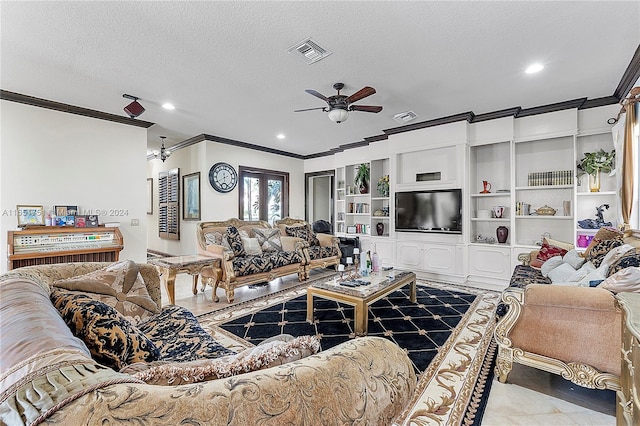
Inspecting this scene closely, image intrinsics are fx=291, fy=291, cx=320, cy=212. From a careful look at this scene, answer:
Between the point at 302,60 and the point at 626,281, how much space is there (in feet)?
9.67

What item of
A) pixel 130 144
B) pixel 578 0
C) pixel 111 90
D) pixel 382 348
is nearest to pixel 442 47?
pixel 578 0

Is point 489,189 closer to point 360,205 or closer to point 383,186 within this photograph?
point 383,186

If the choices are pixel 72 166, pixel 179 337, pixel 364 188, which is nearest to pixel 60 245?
pixel 72 166

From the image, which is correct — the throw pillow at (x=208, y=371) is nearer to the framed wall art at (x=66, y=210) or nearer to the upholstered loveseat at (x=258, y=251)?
the upholstered loveseat at (x=258, y=251)

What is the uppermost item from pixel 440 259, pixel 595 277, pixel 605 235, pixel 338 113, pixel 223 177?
pixel 338 113

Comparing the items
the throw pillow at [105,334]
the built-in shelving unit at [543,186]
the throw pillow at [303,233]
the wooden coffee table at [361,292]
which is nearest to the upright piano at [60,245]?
the throw pillow at [303,233]

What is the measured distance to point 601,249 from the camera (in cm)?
271

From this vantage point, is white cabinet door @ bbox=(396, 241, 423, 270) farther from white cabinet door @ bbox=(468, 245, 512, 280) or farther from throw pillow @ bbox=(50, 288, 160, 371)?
throw pillow @ bbox=(50, 288, 160, 371)

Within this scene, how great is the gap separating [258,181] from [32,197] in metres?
3.80

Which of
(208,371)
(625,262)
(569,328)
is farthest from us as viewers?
(625,262)

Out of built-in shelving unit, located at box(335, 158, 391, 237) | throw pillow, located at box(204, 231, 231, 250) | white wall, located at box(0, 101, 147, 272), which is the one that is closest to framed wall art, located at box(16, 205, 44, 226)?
white wall, located at box(0, 101, 147, 272)

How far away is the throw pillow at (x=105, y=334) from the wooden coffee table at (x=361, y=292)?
182 cm

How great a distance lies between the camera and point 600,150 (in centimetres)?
395

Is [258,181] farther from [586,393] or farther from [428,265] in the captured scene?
[586,393]
